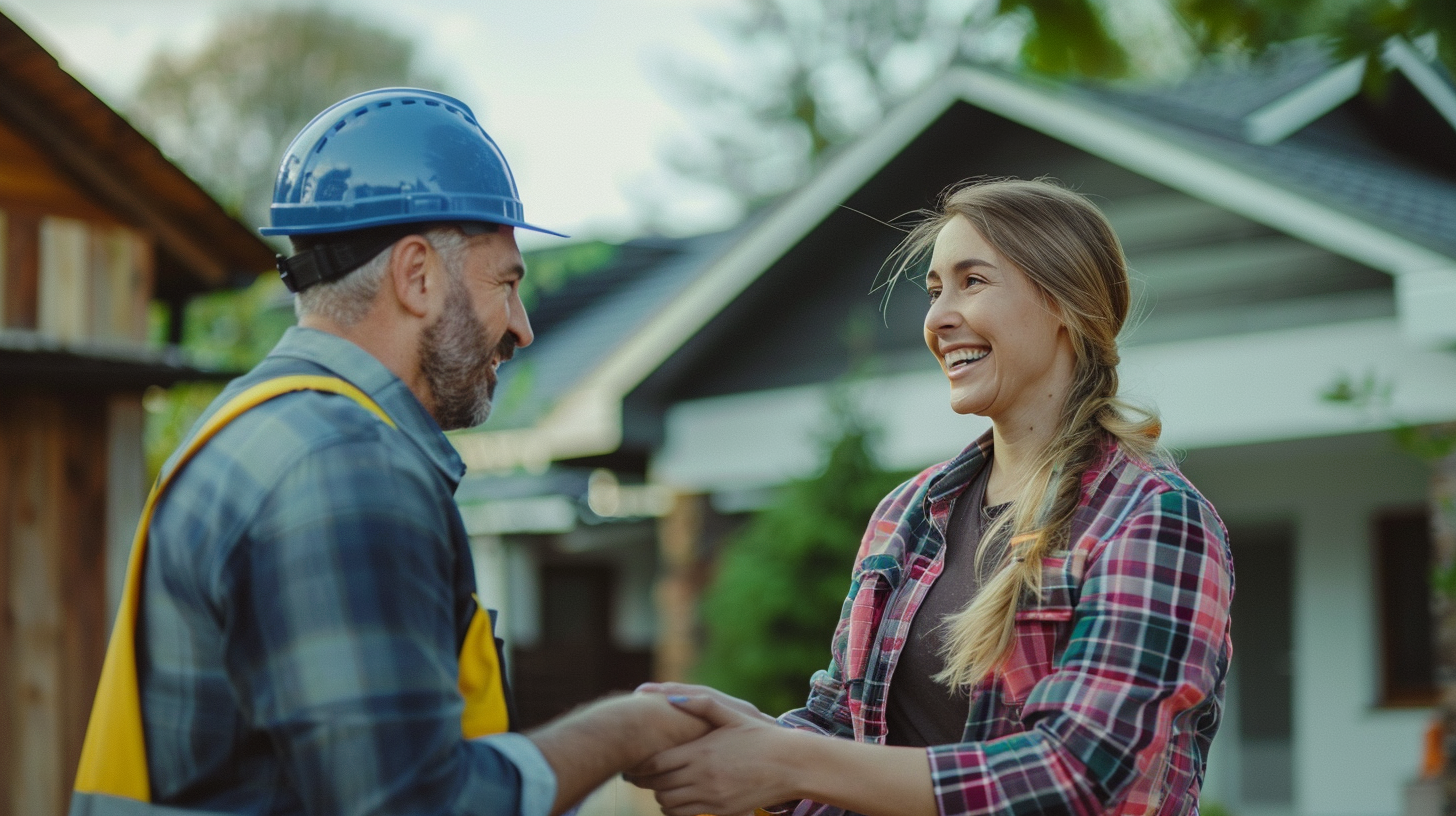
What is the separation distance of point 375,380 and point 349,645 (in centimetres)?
46

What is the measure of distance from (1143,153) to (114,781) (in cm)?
905

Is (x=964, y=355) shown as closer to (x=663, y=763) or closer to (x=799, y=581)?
(x=663, y=763)

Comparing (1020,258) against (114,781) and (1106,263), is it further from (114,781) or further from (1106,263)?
(114,781)

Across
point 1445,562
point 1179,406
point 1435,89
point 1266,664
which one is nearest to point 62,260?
point 1179,406

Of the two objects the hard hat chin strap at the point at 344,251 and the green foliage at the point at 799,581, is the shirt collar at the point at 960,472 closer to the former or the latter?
the hard hat chin strap at the point at 344,251

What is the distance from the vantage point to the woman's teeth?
2824 mm

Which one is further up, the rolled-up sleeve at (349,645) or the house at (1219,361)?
the house at (1219,361)

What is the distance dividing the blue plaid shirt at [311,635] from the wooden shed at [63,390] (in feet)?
16.5

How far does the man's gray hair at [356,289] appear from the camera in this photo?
7.06 feet

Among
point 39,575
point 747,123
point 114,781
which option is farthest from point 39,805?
point 747,123

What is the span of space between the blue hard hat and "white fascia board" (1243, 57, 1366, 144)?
32.9ft

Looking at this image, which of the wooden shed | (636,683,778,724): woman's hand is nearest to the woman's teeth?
(636,683,778,724): woman's hand

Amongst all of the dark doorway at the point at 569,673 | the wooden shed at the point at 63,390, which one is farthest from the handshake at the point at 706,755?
the dark doorway at the point at 569,673

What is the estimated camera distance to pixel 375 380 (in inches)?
82.7
